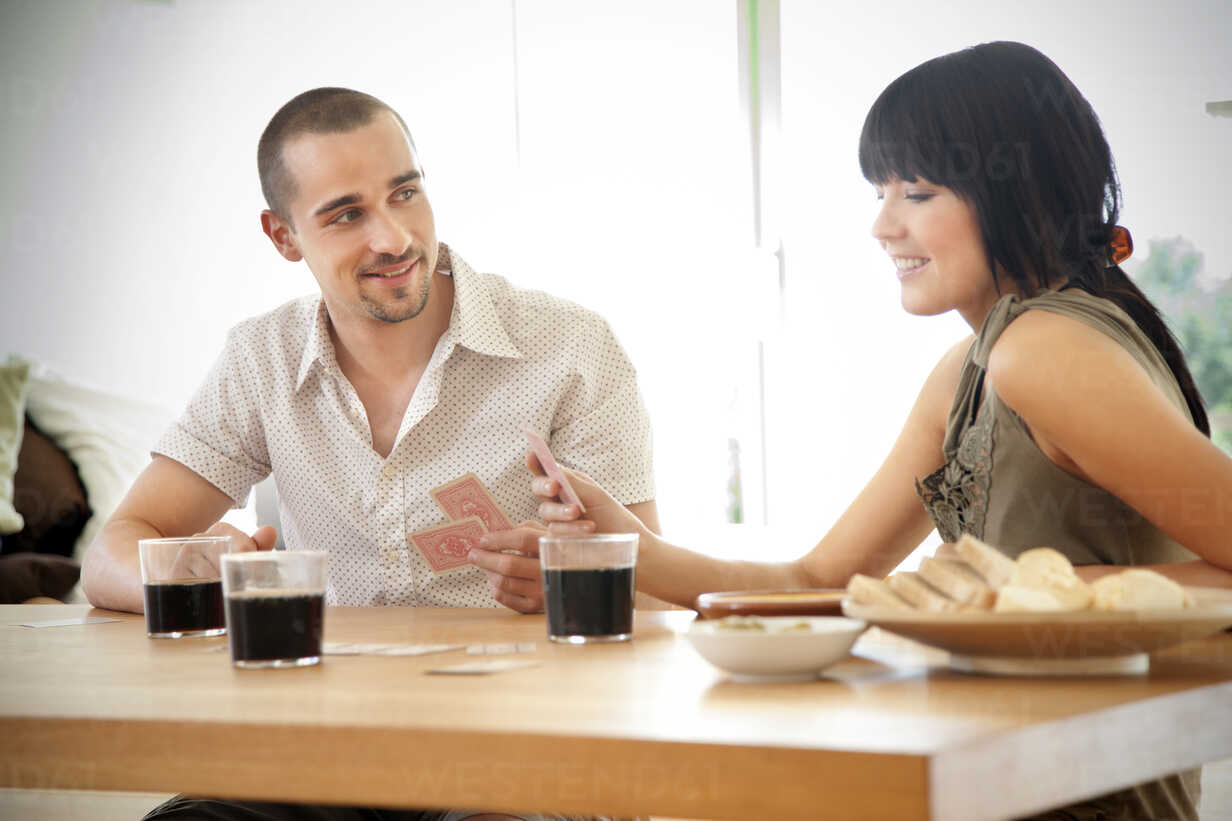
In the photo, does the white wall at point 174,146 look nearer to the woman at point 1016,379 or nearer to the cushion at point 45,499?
the cushion at point 45,499

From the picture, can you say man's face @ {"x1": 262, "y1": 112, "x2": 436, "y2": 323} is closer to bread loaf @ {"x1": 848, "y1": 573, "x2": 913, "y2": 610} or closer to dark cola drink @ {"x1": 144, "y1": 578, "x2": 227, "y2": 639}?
dark cola drink @ {"x1": 144, "y1": 578, "x2": 227, "y2": 639}

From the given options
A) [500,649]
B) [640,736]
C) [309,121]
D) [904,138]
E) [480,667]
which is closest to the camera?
[640,736]

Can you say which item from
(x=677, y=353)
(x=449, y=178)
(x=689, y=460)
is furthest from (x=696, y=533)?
(x=449, y=178)

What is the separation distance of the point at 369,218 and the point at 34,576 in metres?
1.85

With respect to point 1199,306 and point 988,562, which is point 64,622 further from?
point 1199,306

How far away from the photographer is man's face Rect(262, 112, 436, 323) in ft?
6.16

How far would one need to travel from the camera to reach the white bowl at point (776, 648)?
716 mm

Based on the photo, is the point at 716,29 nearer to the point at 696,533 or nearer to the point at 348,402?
the point at 696,533

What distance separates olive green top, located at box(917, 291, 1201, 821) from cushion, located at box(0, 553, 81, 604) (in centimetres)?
271

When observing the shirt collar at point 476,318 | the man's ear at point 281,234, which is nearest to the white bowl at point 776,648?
the shirt collar at point 476,318

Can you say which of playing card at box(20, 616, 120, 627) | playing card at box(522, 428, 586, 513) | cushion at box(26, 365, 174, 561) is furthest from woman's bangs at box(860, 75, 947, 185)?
cushion at box(26, 365, 174, 561)

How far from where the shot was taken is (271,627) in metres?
0.90

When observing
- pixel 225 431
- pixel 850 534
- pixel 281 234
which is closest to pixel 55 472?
pixel 281 234

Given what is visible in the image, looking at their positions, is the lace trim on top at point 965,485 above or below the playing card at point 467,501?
above
